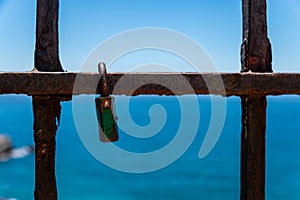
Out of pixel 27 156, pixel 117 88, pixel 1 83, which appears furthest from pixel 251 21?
pixel 27 156

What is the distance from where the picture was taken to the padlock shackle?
67.8 inches

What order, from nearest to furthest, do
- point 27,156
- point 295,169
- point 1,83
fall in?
point 1,83
point 295,169
point 27,156

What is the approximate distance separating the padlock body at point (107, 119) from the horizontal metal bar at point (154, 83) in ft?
0.16

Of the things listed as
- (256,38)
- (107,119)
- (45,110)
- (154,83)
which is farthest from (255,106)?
(45,110)

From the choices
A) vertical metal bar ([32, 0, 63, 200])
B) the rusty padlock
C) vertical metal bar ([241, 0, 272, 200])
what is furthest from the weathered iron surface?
vertical metal bar ([32, 0, 63, 200])

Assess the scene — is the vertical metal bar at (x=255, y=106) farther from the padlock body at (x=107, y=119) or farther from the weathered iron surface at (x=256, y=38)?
the padlock body at (x=107, y=119)

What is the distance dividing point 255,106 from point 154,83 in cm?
41

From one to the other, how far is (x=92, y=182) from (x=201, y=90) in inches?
800

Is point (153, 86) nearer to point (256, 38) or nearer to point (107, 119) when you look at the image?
point (107, 119)

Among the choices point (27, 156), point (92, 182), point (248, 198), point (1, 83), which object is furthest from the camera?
point (27, 156)

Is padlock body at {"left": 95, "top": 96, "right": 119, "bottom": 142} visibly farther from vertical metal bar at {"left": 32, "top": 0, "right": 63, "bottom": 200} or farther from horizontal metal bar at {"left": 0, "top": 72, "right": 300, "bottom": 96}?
vertical metal bar at {"left": 32, "top": 0, "right": 63, "bottom": 200}

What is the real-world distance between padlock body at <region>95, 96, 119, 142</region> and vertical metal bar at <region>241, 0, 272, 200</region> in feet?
1.73

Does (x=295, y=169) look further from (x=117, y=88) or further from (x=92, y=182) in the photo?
(x=117, y=88)

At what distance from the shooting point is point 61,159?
2958 cm
